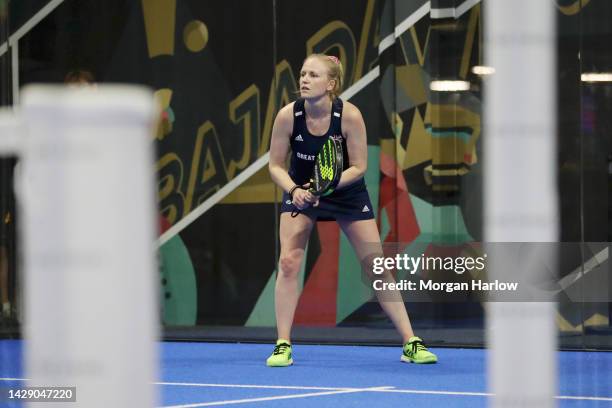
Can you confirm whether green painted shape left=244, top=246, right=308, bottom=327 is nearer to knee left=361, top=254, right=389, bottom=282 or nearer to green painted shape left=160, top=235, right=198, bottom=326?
green painted shape left=160, top=235, right=198, bottom=326

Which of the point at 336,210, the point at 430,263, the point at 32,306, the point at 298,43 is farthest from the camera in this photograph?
the point at 298,43

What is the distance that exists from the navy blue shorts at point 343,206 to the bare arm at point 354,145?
0.47 feet

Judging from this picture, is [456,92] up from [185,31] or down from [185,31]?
down

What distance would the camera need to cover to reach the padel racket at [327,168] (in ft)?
18.3

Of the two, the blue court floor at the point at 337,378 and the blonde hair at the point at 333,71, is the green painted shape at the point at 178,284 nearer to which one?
the blue court floor at the point at 337,378

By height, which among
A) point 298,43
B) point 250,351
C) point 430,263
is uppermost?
point 298,43

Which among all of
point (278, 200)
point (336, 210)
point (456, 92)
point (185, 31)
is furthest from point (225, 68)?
point (336, 210)

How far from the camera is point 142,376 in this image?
3.13 ft

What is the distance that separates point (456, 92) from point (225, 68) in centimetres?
150

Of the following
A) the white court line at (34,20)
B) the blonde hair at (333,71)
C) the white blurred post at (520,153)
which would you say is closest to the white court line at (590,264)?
the blonde hair at (333,71)

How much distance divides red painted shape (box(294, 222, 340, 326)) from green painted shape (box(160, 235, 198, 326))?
709 millimetres

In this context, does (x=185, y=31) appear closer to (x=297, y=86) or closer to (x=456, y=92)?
(x=297, y=86)

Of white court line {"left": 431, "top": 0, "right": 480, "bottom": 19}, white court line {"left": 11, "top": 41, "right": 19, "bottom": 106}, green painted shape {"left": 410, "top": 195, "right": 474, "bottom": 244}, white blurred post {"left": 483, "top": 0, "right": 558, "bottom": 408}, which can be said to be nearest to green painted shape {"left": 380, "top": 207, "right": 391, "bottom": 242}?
green painted shape {"left": 410, "top": 195, "right": 474, "bottom": 244}

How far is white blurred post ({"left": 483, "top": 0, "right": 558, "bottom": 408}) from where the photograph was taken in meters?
1.07
